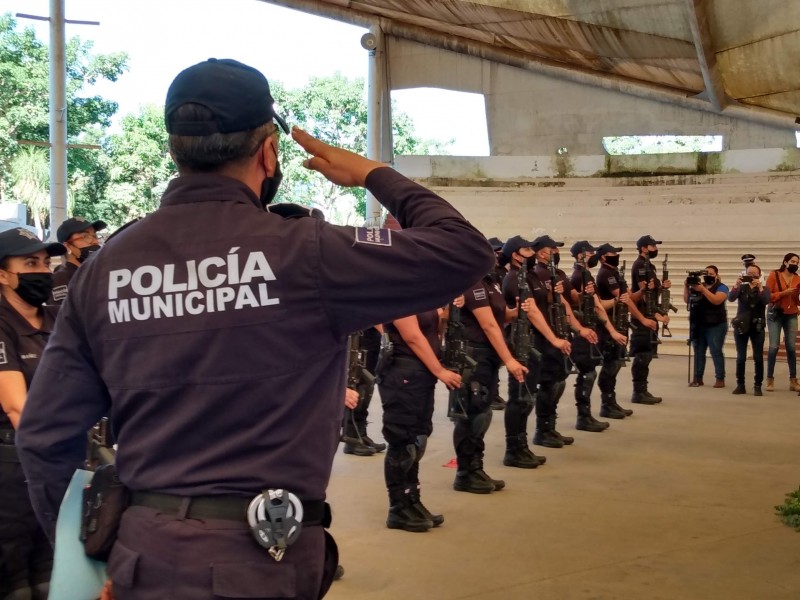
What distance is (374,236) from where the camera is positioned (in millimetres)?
1763

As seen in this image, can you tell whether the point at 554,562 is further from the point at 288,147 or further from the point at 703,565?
the point at 288,147

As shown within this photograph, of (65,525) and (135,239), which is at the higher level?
(135,239)

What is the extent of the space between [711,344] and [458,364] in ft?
23.9

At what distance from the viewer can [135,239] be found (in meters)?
1.81

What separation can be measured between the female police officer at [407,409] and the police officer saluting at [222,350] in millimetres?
3884

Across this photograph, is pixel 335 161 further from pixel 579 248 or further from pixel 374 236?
pixel 579 248

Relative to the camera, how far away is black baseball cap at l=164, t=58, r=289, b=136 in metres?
1.76

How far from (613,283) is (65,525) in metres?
9.38

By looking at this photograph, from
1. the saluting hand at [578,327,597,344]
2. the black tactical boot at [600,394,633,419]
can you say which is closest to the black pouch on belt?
the saluting hand at [578,327,597,344]

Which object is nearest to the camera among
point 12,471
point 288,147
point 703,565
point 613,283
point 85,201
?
point 12,471

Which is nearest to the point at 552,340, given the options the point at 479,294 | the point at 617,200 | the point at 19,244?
the point at 479,294

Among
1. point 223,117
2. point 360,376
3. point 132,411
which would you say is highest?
point 223,117

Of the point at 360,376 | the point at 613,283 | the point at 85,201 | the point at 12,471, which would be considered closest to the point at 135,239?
the point at 12,471

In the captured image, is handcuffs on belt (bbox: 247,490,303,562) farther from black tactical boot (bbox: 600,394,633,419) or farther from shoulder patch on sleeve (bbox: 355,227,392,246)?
black tactical boot (bbox: 600,394,633,419)
